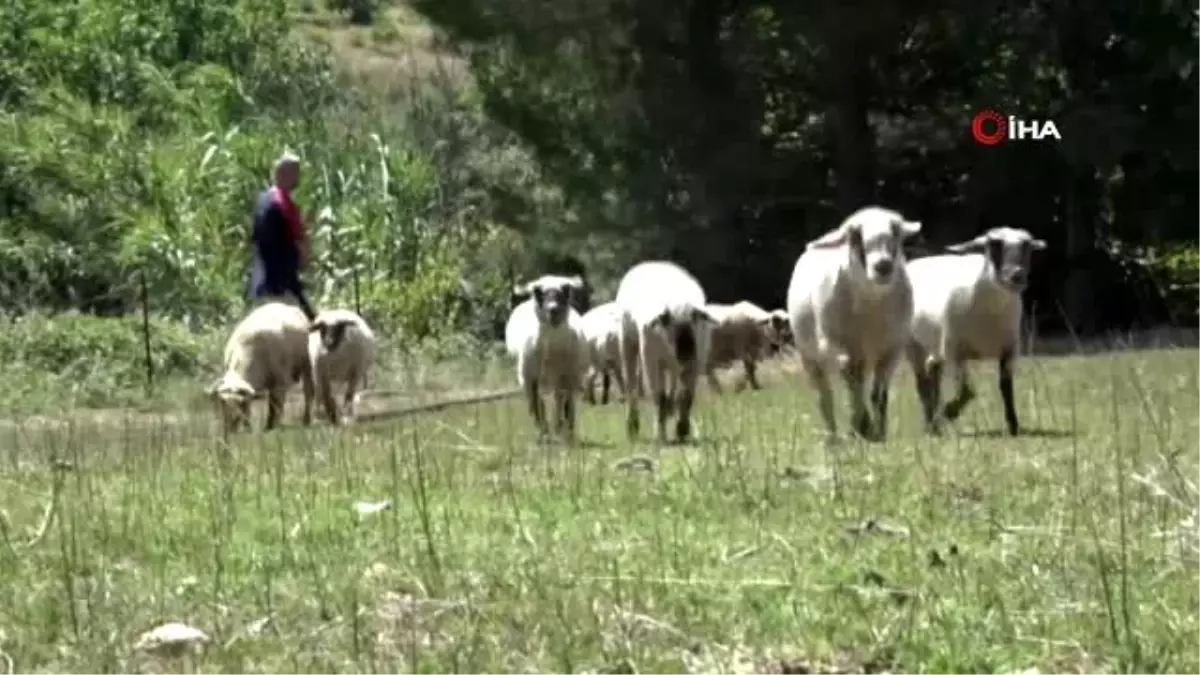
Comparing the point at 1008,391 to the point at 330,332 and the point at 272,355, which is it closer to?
the point at 330,332

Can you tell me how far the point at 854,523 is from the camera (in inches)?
335

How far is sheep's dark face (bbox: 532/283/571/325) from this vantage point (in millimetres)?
16797

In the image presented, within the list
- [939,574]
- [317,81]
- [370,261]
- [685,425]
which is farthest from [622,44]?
[939,574]

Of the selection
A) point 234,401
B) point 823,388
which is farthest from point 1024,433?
point 234,401

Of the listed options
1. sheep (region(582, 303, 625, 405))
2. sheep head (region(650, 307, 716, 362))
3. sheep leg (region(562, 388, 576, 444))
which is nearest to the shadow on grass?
sheep head (region(650, 307, 716, 362))

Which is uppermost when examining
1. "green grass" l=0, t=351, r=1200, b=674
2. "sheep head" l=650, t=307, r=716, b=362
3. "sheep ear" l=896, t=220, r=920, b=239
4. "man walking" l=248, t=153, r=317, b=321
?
"man walking" l=248, t=153, r=317, b=321

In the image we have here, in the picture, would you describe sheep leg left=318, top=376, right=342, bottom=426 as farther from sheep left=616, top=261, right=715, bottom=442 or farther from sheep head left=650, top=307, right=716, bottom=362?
sheep head left=650, top=307, right=716, bottom=362

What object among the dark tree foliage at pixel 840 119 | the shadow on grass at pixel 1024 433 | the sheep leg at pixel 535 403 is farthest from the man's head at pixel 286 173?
the dark tree foliage at pixel 840 119

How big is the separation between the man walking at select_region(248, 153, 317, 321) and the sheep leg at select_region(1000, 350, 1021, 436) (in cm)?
641

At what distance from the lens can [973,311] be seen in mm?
16469

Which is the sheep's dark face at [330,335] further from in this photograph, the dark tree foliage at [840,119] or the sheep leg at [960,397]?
the dark tree foliage at [840,119]

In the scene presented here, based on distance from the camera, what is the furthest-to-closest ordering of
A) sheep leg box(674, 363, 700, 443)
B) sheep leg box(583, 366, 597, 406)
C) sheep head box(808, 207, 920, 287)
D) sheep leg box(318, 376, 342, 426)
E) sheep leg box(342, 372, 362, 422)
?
sheep leg box(583, 366, 597, 406)
sheep leg box(342, 372, 362, 422)
sheep leg box(318, 376, 342, 426)
sheep leg box(674, 363, 700, 443)
sheep head box(808, 207, 920, 287)

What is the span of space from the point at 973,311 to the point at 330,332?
574 cm

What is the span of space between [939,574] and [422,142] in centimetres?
2836
